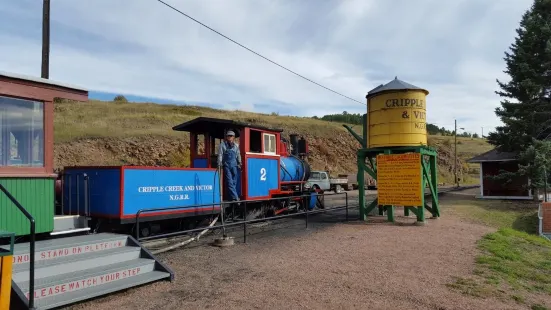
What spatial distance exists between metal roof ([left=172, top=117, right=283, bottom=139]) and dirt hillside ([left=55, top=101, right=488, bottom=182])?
22.7 metres

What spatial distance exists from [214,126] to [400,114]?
543 centimetres

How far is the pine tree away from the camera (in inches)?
865

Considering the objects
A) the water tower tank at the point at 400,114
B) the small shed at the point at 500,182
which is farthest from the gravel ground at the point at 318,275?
the small shed at the point at 500,182

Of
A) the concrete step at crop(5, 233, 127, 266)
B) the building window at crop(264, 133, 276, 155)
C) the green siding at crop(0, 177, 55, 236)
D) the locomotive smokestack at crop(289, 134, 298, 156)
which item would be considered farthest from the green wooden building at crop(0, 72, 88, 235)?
the locomotive smokestack at crop(289, 134, 298, 156)

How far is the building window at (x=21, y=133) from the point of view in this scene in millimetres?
5941

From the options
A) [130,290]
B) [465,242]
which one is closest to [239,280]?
[130,290]

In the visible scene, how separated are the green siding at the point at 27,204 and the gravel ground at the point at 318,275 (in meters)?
1.94

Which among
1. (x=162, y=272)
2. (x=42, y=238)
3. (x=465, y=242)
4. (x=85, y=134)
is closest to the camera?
(x=162, y=272)

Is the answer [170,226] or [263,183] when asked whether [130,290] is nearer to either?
[170,226]

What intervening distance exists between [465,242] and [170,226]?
665 cm

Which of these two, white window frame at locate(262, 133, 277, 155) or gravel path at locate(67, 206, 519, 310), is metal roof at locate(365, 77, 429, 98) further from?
gravel path at locate(67, 206, 519, 310)

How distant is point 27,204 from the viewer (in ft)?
19.7

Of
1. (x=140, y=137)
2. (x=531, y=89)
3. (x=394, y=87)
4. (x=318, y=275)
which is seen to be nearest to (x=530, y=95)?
(x=531, y=89)

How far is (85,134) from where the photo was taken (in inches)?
1438
